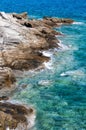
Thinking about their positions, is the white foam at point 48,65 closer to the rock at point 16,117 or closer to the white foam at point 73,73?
the white foam at point 73,73

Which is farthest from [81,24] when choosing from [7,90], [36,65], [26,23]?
[7,90]

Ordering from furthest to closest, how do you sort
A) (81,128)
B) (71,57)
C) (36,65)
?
(71,57)
(36,65)
(81,128)

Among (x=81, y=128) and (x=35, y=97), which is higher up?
(x=35, y=97)

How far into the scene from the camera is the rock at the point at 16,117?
36.1 metres

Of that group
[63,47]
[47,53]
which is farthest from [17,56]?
[63,47]

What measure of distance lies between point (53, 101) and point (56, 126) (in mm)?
6768

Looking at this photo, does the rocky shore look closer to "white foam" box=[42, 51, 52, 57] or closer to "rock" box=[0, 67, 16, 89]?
"rock" box=[0, 67, 16, 89]

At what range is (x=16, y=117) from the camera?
38.0 meters

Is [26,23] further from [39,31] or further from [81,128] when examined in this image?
[81,128]

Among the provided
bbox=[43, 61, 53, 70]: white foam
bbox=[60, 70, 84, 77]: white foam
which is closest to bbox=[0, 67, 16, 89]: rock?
bbox=[43, 61, 53, 70]: white foam

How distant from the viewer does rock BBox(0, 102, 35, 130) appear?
36.1 metres

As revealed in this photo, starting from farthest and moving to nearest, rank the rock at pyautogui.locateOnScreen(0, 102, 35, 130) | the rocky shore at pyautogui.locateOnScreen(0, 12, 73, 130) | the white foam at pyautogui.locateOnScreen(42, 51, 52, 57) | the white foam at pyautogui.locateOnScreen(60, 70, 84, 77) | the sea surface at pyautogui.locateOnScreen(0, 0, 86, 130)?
the white foam at pyautogui.locateOnScreen(42, 51, 52, 57) < the white foam at pyautogui.locateOnScreen(60, 70, 84, 77) < the sea surface at pyautogui.locateOnScreen(0, 0, 86, 130) < the rocky shore at pyautogui.locateOnScreen(0, 12, 73, 130) < the rock at pyautogui.locateOnScreen(0, 102, 35, 130)

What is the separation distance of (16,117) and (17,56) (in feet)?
70.5

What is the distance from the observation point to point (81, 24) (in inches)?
3952
